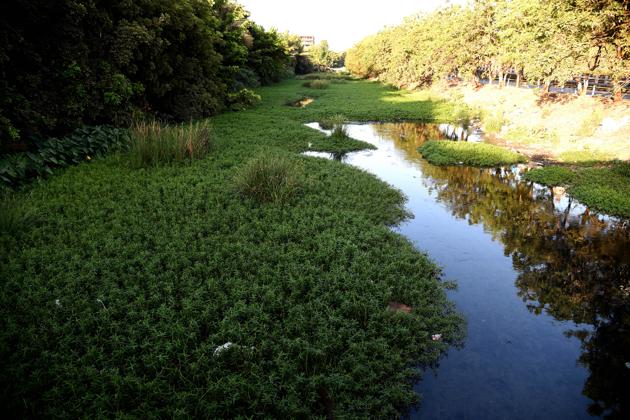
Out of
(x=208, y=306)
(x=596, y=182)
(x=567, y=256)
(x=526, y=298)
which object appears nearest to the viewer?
(x=208, y=306)

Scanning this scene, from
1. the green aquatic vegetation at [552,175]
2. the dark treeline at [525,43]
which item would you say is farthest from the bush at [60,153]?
the dark treeline at [525,43]

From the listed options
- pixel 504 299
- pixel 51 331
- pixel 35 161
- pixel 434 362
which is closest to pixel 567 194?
pixel 504 299

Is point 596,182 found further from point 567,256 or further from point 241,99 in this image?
point 241,99

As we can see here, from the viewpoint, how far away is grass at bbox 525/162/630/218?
7199mm

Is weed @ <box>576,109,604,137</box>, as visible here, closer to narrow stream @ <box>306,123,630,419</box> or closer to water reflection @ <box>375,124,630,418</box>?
water reflection @ <box>375,124,630,418</box>

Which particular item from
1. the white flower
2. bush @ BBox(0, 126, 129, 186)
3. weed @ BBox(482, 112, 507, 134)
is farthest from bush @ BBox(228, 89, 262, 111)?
the white flower

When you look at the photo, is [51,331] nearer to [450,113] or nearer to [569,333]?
[569,333]

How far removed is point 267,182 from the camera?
6750mm

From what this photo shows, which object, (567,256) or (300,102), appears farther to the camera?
(300,102)

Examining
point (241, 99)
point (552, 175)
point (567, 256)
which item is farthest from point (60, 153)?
point (552, 175)

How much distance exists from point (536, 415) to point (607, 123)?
11838 mm

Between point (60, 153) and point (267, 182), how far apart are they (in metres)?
4.81

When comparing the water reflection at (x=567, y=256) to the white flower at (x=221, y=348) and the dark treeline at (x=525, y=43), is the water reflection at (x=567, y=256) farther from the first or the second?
the dark treeline at (x=525, y=43)

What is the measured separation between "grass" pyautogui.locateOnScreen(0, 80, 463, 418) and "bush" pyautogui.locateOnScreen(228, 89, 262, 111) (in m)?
11.0
